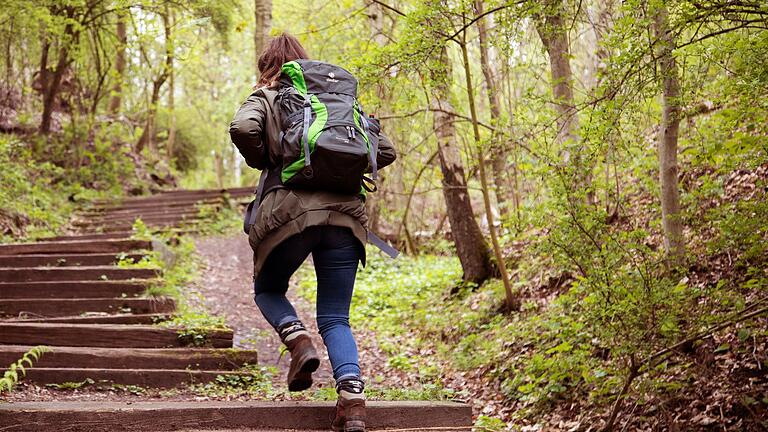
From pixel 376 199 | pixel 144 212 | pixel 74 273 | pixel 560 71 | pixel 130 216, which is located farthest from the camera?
pixel 144 212

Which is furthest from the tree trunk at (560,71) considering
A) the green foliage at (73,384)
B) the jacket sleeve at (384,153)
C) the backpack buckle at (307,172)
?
the green foliage at (73,384)

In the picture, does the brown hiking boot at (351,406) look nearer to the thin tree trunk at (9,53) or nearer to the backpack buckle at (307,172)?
the backpack buckle at (307,172)

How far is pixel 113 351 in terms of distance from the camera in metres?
5.82

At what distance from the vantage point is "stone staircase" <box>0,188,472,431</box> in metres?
3.75

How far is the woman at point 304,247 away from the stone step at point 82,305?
3655 mm

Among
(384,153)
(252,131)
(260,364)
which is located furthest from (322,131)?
(260,364)

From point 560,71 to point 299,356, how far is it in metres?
5.62

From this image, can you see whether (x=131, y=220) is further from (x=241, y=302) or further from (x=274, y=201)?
(x=274, y=201)

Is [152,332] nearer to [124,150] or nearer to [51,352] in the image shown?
[51,352]

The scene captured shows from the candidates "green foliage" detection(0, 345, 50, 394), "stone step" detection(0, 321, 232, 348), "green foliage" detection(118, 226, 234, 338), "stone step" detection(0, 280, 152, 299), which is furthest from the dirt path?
"green foliage" detection(0, 345, 50, 394)

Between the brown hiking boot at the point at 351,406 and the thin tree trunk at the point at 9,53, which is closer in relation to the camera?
the brown hiking boot at the point at 351,406

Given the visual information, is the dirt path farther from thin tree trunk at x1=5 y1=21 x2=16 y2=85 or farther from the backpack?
thin tree trunk at x1=5 y1=21 x2=16 y2=85

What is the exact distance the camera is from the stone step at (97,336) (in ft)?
19.6

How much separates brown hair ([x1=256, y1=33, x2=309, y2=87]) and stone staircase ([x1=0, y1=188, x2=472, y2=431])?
1.93 m
